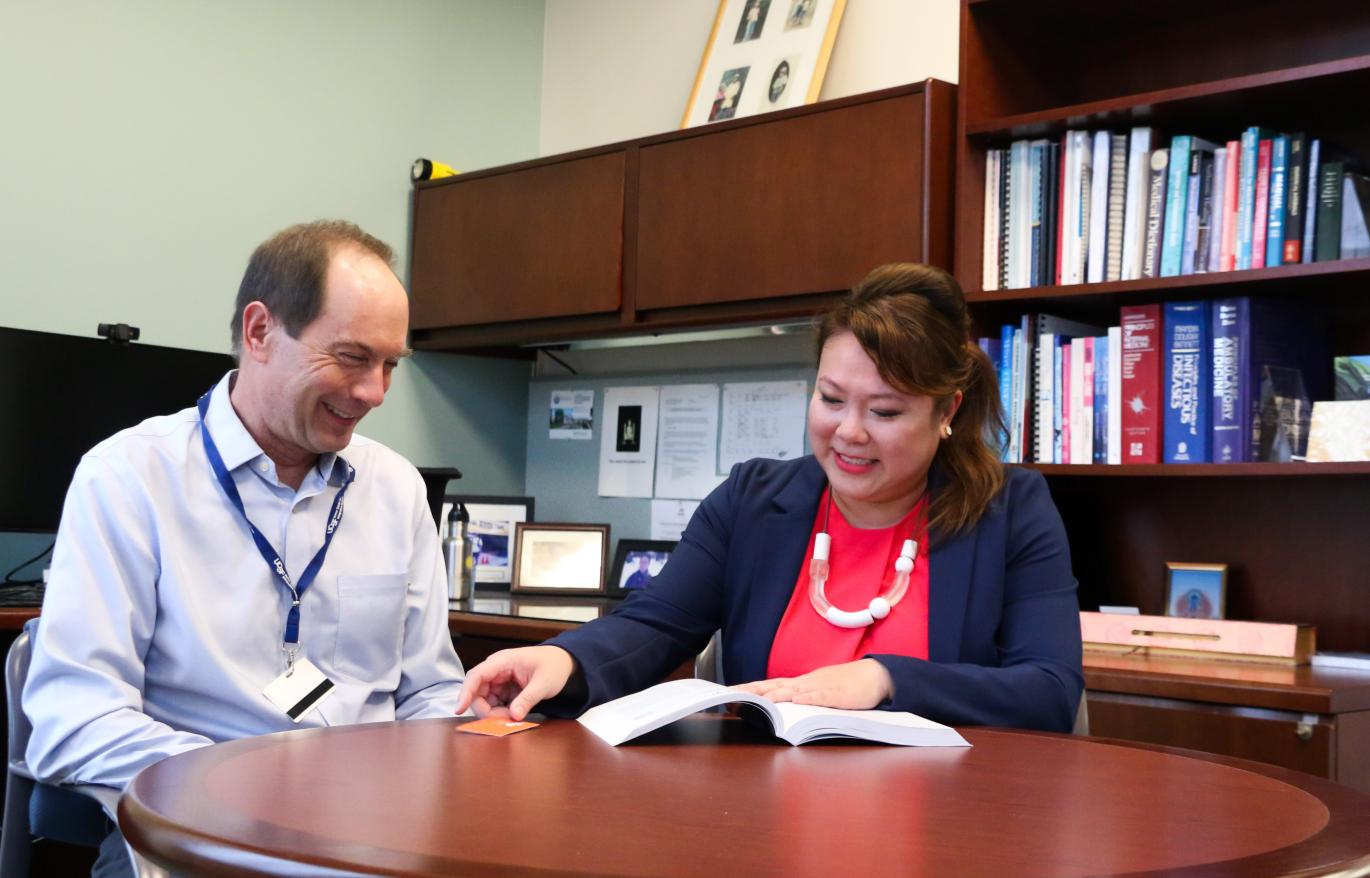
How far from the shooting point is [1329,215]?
92.5 inches

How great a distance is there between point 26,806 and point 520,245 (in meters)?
2.15

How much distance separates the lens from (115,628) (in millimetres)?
1622

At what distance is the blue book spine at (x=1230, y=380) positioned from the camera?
7.90ft

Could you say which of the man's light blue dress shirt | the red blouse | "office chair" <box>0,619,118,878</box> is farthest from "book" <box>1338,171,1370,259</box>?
"office chair" <box>0,619,118,878</box>

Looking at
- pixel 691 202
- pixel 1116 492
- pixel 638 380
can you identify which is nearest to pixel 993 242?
pixel 1116 492

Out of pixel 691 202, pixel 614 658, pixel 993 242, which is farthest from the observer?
pixel 691 202

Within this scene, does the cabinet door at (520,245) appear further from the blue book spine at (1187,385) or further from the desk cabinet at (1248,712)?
the desk cabinet at (1248,712)

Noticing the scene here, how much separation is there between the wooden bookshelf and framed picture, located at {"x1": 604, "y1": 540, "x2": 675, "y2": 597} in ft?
3.57

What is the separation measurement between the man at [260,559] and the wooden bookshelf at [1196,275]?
1.15m

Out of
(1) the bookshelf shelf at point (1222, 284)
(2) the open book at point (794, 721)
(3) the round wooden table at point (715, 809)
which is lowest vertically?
(3) the round wooden table at point (715, 809)

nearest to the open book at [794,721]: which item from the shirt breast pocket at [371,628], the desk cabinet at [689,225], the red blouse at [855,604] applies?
the red blouse at [855,604]

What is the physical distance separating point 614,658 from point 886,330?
530mm

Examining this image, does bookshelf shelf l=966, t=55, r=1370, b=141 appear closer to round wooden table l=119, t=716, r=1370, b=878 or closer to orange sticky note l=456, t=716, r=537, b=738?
round wooden table l=119, t=716, r=1370, b=878

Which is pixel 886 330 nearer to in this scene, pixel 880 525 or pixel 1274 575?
pixel 880 525
